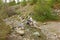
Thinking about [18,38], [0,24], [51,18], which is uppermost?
[0,24]

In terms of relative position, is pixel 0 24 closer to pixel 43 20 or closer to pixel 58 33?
pixel 58 33

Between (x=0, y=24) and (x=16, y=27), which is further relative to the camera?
(x=16, y=27)

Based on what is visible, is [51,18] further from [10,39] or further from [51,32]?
[10,39]

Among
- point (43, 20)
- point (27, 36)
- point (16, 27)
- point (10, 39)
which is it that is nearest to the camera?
point (10, 39)

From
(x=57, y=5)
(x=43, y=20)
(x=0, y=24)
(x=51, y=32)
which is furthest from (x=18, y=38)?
(x=57, y=5)

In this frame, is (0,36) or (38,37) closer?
(0,36)

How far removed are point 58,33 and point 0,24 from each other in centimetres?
298

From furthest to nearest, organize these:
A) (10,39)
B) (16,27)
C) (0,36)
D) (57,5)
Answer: (57,5), (16,27), (10,39), (0,36)

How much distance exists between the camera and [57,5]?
14945mm

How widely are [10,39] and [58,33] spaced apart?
2703mm

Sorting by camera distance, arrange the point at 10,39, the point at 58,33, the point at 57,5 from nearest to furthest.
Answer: the point at 10,39, the point at 58,33, the point at 57,5

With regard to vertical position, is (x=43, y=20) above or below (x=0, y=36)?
below

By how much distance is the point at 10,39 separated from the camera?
6867mm

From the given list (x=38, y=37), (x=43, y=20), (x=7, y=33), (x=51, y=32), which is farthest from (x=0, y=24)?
(x=43, y=20)
